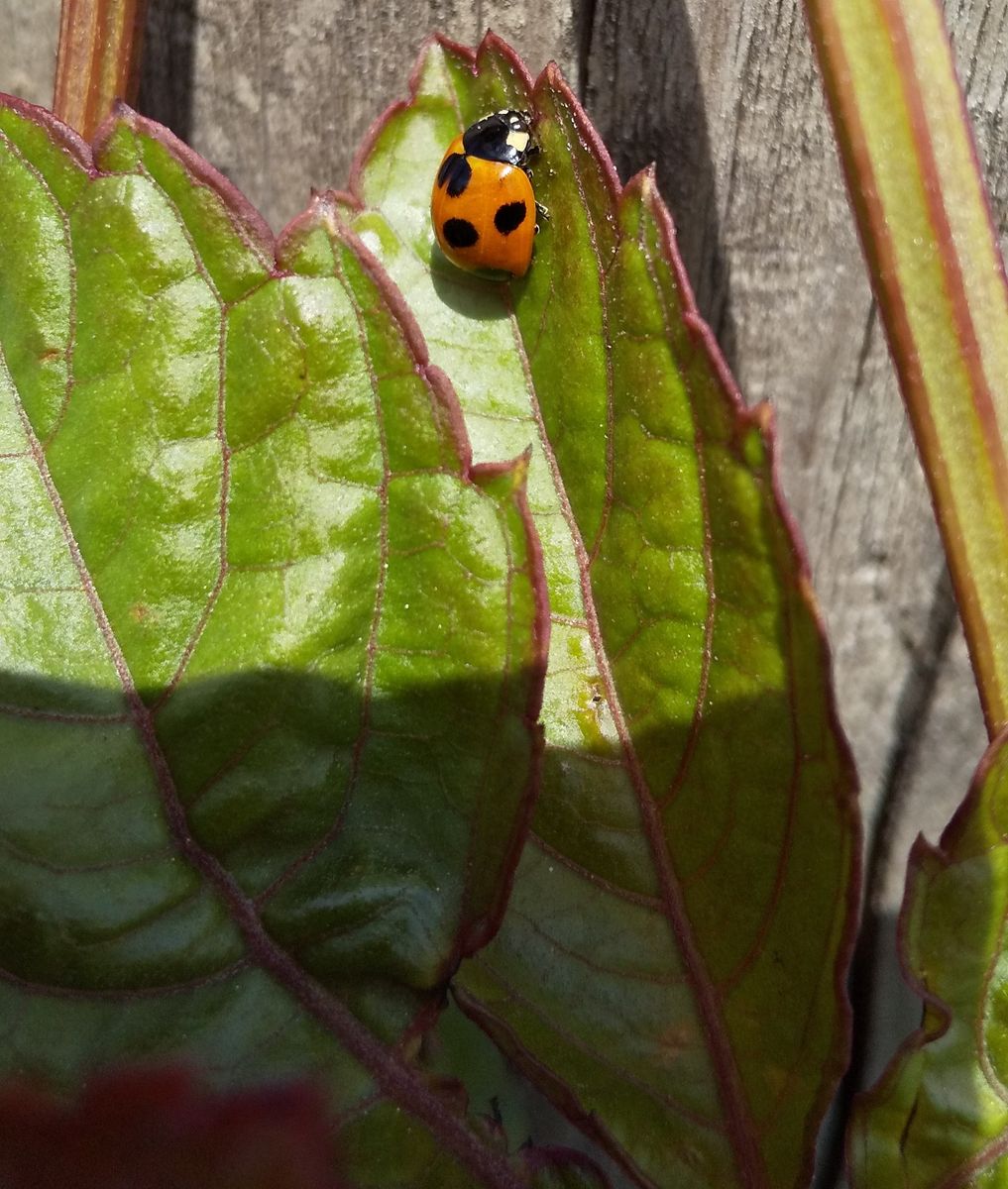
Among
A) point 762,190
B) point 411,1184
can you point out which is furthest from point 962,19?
point 411,1184

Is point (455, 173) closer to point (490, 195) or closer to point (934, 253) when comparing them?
point (490, 195)

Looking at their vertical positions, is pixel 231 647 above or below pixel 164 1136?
above

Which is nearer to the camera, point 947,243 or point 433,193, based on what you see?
point 947,243

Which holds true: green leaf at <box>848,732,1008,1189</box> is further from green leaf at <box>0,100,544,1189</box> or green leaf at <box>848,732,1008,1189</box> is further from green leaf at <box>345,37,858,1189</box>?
green leaf at <box>0,100,544,1189</box>

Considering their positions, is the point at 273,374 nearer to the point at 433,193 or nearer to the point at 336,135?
the point at 433,193

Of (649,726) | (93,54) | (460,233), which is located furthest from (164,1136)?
(93,54)

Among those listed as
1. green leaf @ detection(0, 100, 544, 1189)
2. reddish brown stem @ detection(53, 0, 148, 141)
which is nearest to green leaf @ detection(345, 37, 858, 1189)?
green leaf @ detection(0, 100, 544, 1189)

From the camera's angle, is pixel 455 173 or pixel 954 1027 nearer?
Answer: pixel 954 1027
